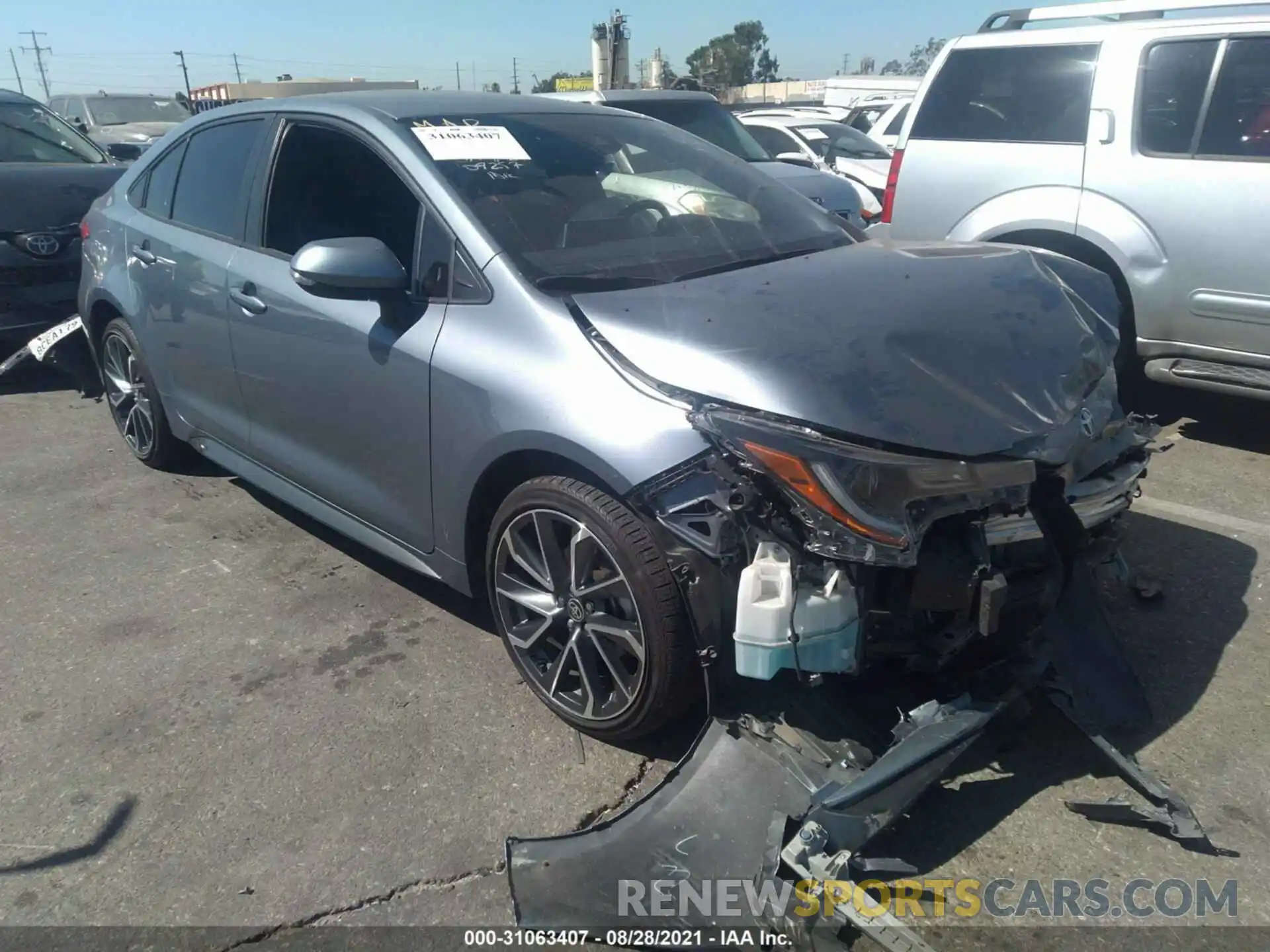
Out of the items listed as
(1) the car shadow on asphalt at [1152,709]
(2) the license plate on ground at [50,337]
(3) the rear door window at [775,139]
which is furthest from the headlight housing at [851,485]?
(3) the rear door window at [775,139]

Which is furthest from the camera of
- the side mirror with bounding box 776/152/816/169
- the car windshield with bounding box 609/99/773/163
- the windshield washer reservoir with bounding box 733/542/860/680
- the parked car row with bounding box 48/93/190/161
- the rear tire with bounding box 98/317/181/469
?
the parked car row with bounding box 48/93/190/161

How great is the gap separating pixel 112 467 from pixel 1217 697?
4.97 meters

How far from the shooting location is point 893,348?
2.58 metres

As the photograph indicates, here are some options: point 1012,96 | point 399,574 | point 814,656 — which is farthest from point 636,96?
point 814,656

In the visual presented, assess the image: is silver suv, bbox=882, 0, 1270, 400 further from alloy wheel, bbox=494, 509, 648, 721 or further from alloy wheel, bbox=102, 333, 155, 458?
alloy wheel, bbox=102, 333, 155, 458

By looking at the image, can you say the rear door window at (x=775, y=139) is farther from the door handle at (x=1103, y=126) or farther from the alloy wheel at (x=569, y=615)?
the alloy wheel at (x=569, y=615)

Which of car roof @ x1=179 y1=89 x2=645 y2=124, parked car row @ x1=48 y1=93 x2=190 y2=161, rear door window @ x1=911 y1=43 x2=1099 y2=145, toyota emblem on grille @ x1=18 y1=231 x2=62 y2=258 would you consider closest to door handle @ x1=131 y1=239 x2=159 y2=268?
car roof @ x1=179 y1=89 x2=645 y2=124

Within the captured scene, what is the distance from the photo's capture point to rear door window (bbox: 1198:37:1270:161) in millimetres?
4840

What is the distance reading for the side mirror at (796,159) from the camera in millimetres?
10742

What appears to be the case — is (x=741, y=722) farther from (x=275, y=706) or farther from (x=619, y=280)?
(x=275, y=706)

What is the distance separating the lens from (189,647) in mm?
3512

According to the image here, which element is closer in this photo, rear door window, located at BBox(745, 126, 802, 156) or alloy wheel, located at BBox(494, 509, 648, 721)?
alloy wheel, located at BBox(494, 509, 648, 721)

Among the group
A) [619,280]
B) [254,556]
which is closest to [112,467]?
[254,556]

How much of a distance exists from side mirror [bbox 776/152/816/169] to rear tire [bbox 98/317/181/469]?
23.3 feet
